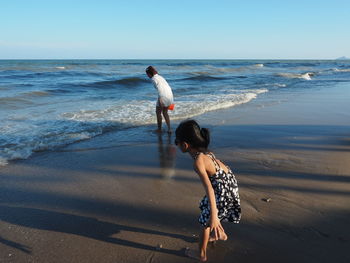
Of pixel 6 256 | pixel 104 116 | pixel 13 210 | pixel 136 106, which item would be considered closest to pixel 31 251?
pixel 6 256

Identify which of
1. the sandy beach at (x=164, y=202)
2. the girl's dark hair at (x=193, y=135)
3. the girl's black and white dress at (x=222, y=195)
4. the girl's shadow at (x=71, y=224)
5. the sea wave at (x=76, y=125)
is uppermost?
the girl's dark hair at (x=193, y=135)

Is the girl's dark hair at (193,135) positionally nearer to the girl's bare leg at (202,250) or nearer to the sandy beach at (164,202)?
the girl's bare leg at (202,250)

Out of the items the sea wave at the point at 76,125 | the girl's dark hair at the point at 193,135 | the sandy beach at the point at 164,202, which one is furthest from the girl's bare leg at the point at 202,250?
the sea wave at the point at 76,125

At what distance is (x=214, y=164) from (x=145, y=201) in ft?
4.41

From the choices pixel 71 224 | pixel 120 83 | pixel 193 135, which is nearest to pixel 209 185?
pixel 193 135

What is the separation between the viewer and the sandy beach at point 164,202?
261cm

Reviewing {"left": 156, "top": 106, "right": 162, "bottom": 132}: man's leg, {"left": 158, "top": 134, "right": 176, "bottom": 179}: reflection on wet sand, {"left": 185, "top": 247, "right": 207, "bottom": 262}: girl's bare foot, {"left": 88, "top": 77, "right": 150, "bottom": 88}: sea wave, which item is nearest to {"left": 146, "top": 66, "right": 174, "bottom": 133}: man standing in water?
{"left": 156, "top": 106, "right": 162, "bottom": 132}: man's leg

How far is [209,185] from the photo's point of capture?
7.32 feet

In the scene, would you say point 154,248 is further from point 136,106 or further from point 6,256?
point 136,106

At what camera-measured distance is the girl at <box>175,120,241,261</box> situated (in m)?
2.26

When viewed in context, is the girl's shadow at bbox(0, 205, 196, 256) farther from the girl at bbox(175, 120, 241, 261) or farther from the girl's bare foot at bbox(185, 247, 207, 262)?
the girl at bbox(175, 120, 241, 261)

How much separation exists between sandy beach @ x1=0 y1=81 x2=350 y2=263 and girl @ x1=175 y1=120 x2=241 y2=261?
0.28 meters

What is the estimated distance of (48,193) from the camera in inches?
147

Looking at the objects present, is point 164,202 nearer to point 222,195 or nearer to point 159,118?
point 222,195
